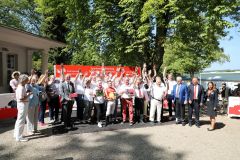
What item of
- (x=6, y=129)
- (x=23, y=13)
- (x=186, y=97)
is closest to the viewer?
(x=6, y=129)

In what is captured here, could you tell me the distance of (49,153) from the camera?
771 cm

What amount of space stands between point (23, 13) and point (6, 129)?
37.1 metres

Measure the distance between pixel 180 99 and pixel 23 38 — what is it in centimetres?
894

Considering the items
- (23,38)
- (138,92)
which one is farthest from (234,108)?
(23,38)

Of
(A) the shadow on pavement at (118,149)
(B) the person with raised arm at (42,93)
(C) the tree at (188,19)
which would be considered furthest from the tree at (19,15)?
(A) the shadow on pavement at (118,149)

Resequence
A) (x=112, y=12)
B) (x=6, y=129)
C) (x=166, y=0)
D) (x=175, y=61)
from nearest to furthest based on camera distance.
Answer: (x=6, y=129), (x=166, y=0), (x=112, y=12), (x=175, y=61)

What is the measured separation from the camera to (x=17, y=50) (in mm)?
19094

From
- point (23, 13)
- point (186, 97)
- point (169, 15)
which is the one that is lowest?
point (186, 97)

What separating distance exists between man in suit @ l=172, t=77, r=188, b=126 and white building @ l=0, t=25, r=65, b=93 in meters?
7.52

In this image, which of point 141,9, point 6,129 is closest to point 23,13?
point 141,9

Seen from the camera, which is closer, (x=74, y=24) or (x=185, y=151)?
(x=185, y=151)

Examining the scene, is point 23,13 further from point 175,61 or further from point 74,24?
point 74,24

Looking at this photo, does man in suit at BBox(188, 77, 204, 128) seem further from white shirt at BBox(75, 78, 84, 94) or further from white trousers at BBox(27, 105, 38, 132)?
white trousers at BBox(27, 105, 38, 132)

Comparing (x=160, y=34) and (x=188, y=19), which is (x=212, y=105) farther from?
(x=160, y=34)
